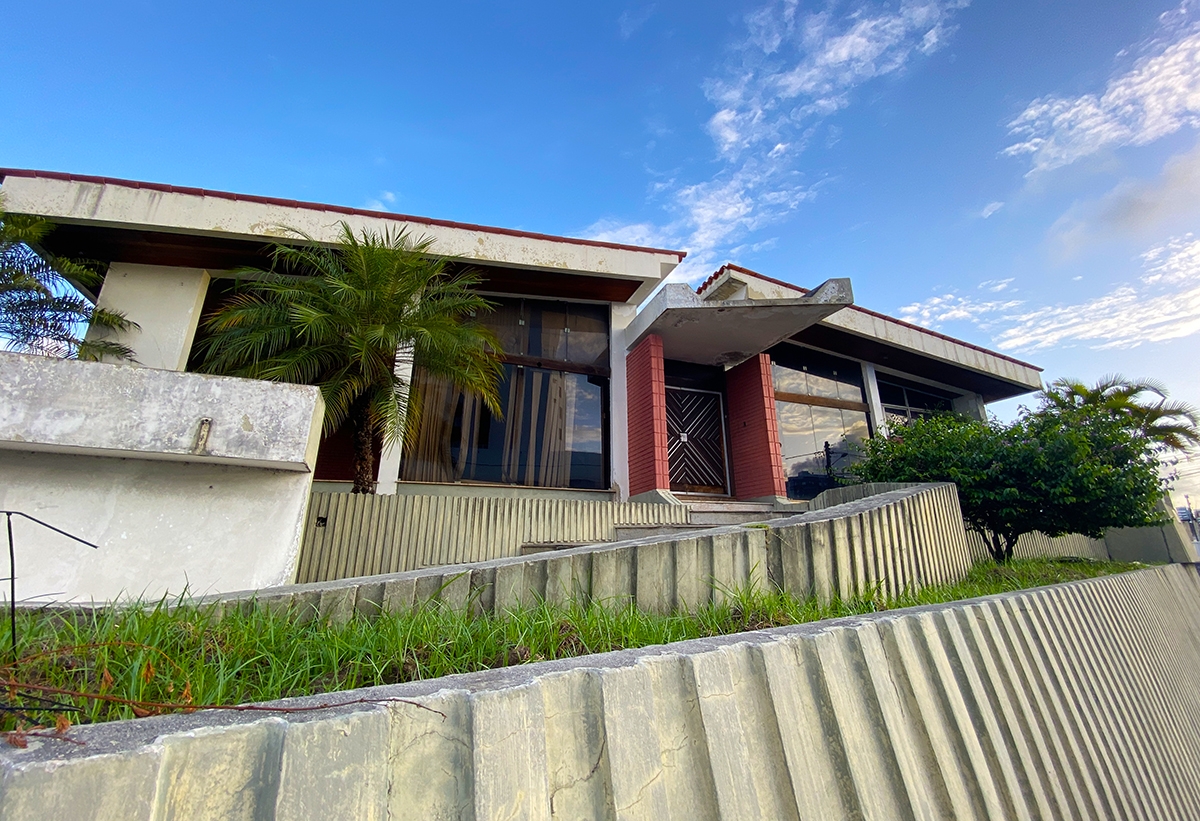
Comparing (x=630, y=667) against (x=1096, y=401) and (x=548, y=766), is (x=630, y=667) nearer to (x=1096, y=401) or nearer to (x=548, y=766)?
(x=548, y=766)

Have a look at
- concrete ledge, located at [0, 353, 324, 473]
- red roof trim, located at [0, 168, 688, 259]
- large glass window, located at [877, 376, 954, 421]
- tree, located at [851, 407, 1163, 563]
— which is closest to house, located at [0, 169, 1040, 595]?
red roof trim, located at [0, 168, 688, 259]

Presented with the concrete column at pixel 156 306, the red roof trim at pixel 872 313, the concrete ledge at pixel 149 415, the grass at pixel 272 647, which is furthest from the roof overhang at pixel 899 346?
the concrete column at pixel 156 306

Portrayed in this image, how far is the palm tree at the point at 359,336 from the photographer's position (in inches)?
259

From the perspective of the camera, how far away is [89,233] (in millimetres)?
8000

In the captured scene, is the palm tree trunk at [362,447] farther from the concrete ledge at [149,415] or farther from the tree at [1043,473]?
the tree at [1043,473]

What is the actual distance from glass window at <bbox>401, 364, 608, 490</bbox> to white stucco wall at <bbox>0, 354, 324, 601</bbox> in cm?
454

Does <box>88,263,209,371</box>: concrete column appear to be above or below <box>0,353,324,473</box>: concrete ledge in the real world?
above

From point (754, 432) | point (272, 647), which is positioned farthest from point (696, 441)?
point (272, 647)

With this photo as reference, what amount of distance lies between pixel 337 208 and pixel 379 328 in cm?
339

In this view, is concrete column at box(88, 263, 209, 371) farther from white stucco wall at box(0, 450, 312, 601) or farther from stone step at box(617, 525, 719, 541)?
stone step at box(617, 525, 719, 541)

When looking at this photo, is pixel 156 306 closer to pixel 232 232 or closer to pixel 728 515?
pixel 232 232

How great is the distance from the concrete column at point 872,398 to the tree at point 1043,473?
5.89m

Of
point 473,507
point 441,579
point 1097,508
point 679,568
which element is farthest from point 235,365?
point 1097,508

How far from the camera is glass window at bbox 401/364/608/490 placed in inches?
352
